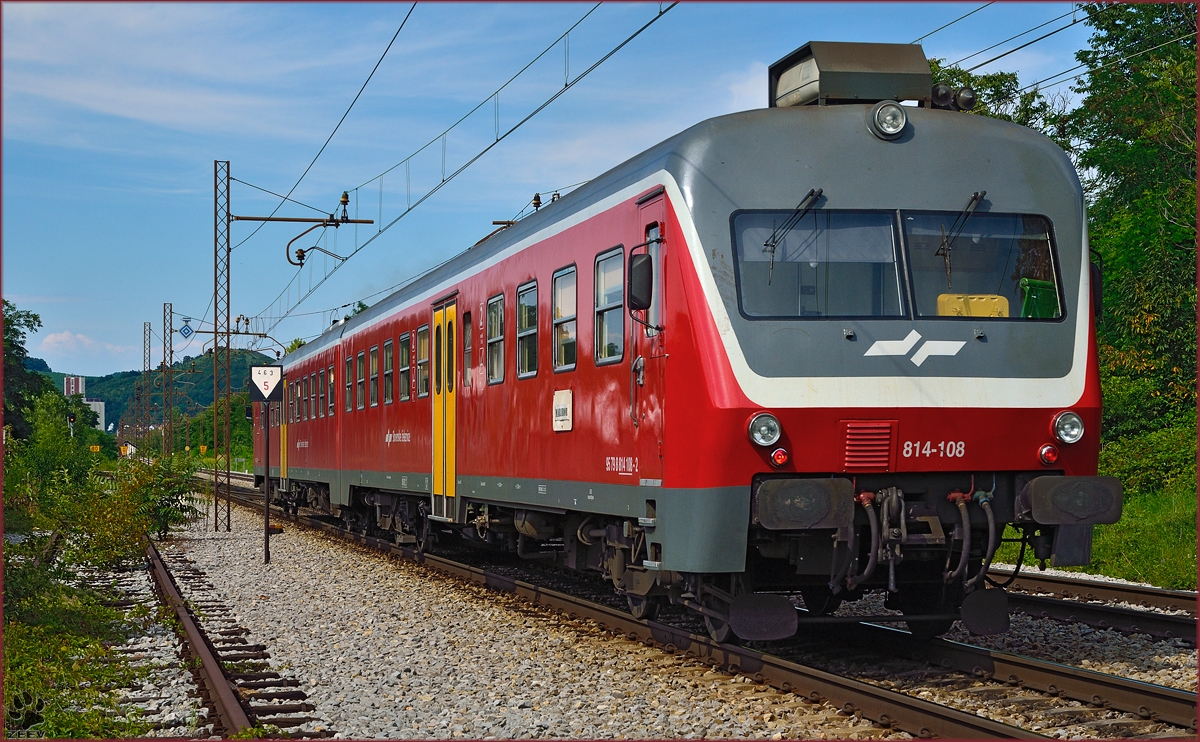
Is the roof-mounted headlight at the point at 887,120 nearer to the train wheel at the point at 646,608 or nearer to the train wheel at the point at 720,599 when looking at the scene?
the train wheel at the point at 720,599

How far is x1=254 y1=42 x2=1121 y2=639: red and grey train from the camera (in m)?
7.48

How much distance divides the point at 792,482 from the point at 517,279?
4.84 meters

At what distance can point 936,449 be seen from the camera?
24.9ft

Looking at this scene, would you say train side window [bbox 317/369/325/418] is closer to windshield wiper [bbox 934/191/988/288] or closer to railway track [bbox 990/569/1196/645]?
railway track [bbox 990/569/1196/645]

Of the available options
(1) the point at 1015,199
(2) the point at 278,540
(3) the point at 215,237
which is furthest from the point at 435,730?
(3) the point at 215,237

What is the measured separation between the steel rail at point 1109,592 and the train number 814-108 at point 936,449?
412 cm

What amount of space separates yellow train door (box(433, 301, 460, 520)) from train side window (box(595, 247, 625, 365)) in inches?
173

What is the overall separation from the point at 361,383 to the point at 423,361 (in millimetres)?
4385

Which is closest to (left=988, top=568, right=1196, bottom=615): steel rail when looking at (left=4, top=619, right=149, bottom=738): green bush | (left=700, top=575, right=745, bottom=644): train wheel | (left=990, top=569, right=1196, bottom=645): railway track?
(left=990, top=569, right=1196, bottom=645): railway track

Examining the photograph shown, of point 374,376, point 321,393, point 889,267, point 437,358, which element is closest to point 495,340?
point 437,358

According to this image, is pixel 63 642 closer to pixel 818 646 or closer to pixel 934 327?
pixel 818 646

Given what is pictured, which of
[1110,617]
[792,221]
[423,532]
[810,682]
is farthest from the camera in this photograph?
[423,532]

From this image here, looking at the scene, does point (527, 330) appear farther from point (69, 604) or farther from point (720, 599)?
point (69, 604)

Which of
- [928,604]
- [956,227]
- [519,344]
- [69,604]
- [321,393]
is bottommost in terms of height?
[69,604]
